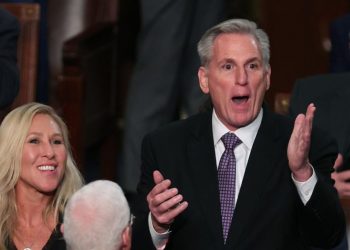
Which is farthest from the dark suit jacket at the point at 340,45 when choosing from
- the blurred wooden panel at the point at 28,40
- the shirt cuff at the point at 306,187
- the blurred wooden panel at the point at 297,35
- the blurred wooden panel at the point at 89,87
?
the shirt cuff at the point at 306,187

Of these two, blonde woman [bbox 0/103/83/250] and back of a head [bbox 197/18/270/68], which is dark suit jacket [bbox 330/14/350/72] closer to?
back of a head [bbox 197/18/270/68]

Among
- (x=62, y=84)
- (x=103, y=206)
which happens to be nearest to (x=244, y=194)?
(x=103, y=206)

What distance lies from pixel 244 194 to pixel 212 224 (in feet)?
0.43

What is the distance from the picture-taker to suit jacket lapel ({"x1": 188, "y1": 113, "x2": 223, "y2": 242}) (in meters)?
3.88

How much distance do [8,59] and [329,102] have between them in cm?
114

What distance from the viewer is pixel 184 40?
5785mm

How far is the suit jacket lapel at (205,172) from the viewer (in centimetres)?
388

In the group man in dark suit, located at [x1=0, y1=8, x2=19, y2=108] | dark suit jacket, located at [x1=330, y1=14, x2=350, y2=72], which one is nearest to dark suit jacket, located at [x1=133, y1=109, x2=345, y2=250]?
man in dark suit, located at [x1=0, y1=8, x2=19, y2=108]

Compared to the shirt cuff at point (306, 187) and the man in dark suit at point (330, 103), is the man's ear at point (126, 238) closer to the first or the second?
the shirt cuff at point (306, 187)

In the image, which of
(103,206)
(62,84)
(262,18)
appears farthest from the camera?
(262,18)

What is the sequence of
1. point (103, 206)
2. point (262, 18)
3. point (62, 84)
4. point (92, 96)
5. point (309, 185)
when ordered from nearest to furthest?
point (103, 206), point (309, 185), point (62, 84), point (92, 96), point (262, 18)

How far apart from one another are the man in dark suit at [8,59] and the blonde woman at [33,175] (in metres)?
0.35

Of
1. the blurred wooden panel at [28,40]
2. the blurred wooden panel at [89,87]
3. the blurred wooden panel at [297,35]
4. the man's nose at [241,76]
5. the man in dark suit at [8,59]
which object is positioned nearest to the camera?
the man's nose at [241,76]

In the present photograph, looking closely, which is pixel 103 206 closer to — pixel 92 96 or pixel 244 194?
pixel 244 194
